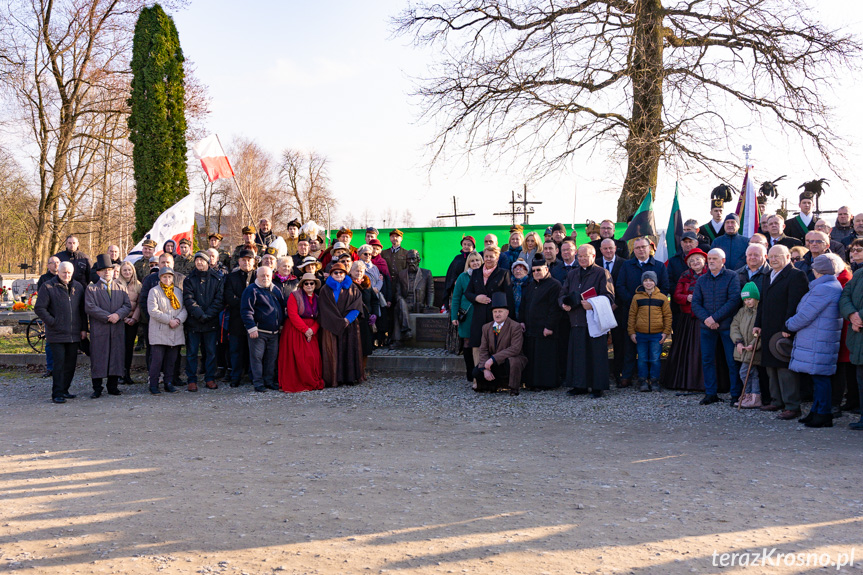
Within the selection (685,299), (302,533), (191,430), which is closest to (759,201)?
(685,299)

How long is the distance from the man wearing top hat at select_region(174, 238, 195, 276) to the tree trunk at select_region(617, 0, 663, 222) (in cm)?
895

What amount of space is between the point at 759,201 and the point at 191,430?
32.6ft

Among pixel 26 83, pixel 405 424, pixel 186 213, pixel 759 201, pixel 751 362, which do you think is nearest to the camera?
pixel 405 424

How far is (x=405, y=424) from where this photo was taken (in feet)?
24.5

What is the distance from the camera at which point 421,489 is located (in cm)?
511

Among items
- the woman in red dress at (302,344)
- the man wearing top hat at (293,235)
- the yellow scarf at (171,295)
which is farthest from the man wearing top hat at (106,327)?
the man wearing top hat at (293,235)

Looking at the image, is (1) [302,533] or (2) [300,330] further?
(2) [300,330]

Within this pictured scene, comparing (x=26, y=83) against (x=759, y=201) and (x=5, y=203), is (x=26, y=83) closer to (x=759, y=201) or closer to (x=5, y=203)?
(x=5, y=203)

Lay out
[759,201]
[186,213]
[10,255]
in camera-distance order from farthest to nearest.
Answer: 1. [10,255]
2. [186,213]
3. [759,201]

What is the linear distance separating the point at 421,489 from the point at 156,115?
47.8 ft

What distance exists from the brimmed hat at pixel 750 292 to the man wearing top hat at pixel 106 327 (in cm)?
774

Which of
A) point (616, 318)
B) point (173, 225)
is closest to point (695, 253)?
point (616, 318)

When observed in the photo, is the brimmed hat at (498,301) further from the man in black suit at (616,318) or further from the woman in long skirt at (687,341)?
the woman in long skirt at (687,341)

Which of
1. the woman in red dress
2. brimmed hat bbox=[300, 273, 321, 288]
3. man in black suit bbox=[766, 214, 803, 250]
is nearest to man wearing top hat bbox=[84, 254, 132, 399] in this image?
the woman in red dress
